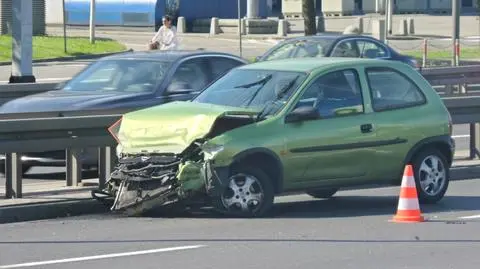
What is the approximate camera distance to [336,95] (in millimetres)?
12477

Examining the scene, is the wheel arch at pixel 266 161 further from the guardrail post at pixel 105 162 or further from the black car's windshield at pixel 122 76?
the black car's windshield at pixel 122 76

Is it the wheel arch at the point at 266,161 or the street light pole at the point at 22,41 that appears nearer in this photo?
the wheel arch at the point at 266,161

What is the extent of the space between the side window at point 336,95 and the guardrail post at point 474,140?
4269 millimetres

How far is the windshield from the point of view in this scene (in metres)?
22.4

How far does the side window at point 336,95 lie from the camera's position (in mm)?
12250

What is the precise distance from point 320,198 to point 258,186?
206 centimetres

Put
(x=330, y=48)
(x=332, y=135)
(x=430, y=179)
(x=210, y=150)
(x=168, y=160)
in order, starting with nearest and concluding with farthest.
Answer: (x=210, y=150) < (x=168, y=160) < (x=332, y=135) < (x=430, y=179) < (x=330, y=48)

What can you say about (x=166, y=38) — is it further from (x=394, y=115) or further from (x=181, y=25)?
(x=181, y=25)

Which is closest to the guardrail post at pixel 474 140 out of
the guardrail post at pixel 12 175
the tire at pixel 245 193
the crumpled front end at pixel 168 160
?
the tire at pixel 245 193

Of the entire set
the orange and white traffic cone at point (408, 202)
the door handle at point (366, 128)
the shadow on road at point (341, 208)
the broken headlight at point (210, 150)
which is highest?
the door handle at point (366, 128)

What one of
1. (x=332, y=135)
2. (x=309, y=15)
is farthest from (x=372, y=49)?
(x=309, y=15)

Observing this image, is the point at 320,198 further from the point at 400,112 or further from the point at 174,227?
the point at 174,227

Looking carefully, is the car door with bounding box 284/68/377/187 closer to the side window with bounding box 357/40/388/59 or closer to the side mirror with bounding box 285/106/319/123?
the side mirror with bounding box 285/106/319/123

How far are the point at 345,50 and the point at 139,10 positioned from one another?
1466 inches
